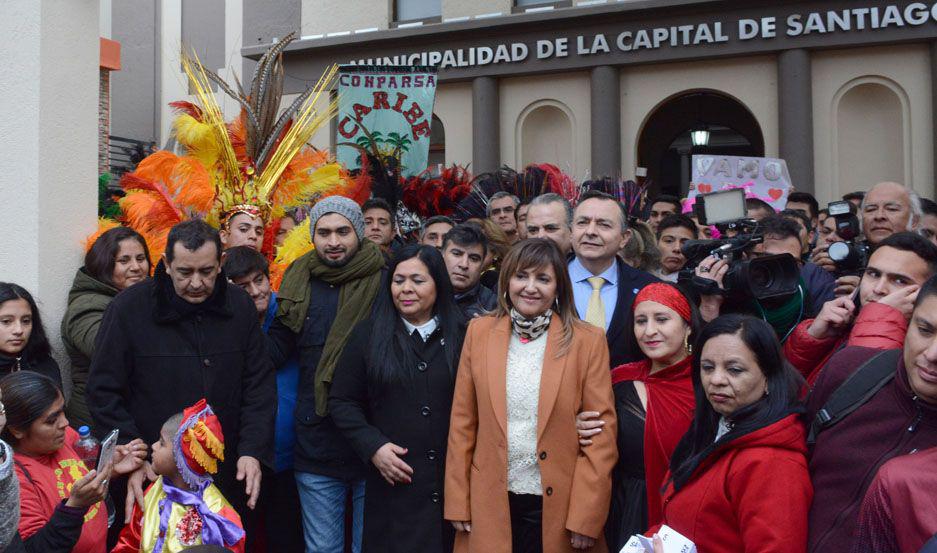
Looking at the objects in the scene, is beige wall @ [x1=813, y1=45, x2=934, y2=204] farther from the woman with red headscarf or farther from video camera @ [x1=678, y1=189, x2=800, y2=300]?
the woman with red headscarf

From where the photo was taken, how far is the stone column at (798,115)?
419 inches

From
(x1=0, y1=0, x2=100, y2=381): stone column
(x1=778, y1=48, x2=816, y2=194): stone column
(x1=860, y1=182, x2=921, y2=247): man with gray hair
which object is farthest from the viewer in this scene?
(x1=778, y1=48, x2=816, y2=194): stone column

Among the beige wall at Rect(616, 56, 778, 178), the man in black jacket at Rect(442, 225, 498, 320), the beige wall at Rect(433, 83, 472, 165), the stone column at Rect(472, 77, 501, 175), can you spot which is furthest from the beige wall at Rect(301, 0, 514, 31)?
the man in black jacket at Rect(442, 225, 498, 320)

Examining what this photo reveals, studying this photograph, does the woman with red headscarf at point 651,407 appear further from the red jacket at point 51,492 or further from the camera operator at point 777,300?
the red jacket at point 51,492

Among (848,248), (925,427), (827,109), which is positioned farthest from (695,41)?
(925,427)

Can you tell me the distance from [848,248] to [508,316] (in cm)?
142

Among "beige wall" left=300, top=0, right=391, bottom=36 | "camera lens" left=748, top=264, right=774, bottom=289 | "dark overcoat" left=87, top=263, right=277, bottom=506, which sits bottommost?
"dark overcoat" left=87, top=263, right=277, bottom=506

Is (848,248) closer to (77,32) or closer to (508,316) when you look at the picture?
(508,316)

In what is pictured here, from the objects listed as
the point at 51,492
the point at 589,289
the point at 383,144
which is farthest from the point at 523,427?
the point at 383,144

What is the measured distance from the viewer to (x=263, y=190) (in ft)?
18.3

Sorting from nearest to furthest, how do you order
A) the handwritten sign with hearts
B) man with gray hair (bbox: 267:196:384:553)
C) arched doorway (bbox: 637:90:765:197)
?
1. man with gray hair (bbox: 267:196:384:553)
2. the handwritten sign with hearts
3. arched doorway (bbox: 637:90:765:197)

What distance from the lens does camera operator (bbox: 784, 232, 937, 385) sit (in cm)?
279

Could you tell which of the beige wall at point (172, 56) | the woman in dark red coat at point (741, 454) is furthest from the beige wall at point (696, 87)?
the woman in dark red coat at point (741, 454)

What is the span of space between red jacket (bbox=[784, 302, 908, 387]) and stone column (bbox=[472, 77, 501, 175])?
9.27 metres
